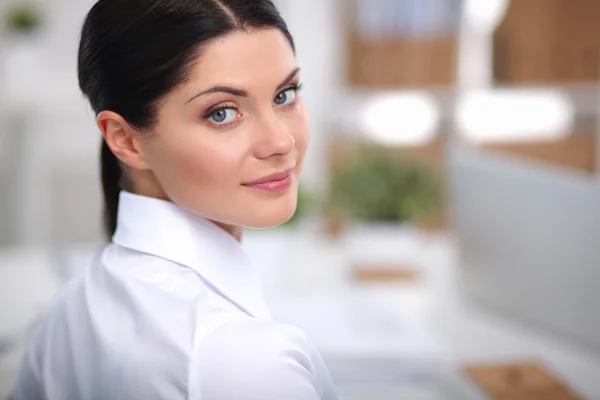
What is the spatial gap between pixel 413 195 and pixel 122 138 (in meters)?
1.53

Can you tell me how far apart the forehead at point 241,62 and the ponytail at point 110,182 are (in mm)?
194

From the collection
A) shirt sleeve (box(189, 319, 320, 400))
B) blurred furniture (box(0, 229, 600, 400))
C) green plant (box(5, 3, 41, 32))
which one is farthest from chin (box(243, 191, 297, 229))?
green plant (box(5, 3, 41, 32))

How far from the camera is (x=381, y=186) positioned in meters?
Answer: 2.15

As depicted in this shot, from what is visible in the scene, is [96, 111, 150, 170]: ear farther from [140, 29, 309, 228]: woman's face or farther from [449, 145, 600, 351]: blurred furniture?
[449, 145, 600, 351]: blurred furniture

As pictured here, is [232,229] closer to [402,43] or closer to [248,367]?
[248,367]

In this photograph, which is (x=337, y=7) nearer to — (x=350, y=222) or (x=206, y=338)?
(x=350, y=222)

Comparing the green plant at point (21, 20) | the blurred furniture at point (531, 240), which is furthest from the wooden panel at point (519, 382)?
the green plant at point (21, 20)

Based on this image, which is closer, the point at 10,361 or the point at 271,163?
the point at 271,163

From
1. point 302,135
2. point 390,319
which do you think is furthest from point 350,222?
point 302,135

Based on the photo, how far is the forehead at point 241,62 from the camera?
662 mm

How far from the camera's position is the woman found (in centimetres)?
64

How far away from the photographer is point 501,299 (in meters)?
1.62

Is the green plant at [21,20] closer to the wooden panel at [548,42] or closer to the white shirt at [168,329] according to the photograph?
the wooden panel at [548,42]

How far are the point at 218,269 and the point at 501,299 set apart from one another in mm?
1036
